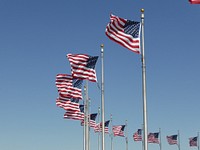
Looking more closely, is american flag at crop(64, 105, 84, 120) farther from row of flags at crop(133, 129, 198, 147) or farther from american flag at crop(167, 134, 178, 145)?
american flag at crop(167, 134, 178, 145)

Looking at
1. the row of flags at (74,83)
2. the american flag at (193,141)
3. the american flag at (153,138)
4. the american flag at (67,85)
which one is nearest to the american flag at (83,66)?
the row of flags at (74,83)

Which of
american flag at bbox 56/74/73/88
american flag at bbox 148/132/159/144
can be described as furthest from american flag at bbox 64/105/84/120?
american flag at bbox 148/132/159/144

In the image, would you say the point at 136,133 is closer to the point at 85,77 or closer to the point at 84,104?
the point at 84,104

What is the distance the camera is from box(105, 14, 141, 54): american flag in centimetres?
2411

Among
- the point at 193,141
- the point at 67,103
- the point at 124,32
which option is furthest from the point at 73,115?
the point at 193,141

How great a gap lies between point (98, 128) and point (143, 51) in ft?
103

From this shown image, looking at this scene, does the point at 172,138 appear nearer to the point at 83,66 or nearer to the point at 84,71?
the point at 83,66

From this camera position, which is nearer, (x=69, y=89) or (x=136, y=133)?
(x=69, y=89)

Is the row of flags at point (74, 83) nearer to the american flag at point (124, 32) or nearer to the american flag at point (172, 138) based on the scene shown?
the american flag at point (124, 32)

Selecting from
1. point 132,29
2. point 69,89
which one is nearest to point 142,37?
point 132,29

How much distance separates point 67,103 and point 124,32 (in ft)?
61.7

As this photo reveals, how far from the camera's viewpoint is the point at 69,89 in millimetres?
39094

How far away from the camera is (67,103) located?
42.2 metres

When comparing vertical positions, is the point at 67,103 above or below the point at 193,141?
below
